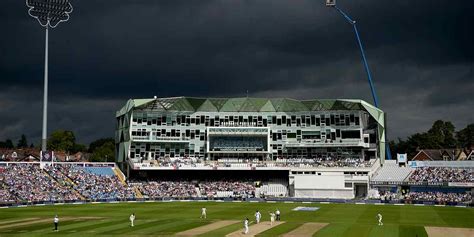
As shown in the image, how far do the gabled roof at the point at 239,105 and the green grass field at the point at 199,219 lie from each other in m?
27.9

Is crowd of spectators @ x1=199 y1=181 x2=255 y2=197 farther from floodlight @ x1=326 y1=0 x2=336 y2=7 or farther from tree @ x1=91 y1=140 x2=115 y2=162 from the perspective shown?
tree @ x1=91 y1=140 x2=115 y2=162

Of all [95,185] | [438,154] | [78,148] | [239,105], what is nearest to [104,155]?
[78,148]

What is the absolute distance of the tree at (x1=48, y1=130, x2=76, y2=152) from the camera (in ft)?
554

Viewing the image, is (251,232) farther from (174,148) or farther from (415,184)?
(174,148)

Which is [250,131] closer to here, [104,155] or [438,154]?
[438,154]

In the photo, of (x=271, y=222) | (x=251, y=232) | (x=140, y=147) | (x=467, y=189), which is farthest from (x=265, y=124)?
(x=251, y=232)

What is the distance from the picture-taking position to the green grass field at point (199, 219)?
42781 millimetres

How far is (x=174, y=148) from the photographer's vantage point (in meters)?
97.9

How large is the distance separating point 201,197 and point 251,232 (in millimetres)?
41358

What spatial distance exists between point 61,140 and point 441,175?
413ft

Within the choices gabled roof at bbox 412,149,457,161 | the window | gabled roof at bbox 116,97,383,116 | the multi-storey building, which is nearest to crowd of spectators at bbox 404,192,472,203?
the multi-storey building

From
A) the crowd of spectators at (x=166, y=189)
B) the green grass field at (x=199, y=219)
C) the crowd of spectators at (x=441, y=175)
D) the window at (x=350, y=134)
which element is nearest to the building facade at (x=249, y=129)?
the window at (x=350, y=134)

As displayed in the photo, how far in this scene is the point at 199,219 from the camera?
5309 centimetres

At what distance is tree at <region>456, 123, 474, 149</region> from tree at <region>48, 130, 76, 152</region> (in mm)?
121084
